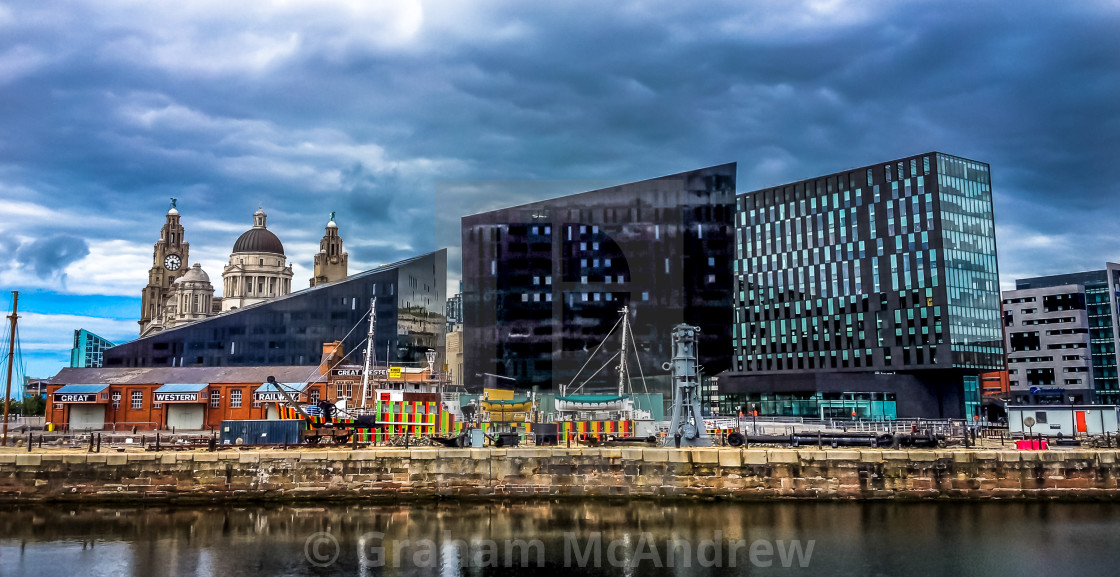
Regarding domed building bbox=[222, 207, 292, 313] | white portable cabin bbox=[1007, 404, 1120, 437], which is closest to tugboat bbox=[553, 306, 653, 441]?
white portable cabin bbox=[1007, 404, 1120, 437]

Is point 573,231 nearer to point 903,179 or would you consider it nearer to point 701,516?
point 701,516

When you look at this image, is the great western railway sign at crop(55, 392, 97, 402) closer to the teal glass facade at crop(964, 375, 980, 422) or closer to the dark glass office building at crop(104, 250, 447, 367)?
the dark glass office building at crop(104, 250, 447, 367)

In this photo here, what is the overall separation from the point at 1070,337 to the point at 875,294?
43.3 meters

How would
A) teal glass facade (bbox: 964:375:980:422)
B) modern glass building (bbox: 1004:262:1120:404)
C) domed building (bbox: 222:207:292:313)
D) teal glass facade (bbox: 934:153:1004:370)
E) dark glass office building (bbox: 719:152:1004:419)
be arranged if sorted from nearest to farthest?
teal glass facade (bbox: 964:375:980:422) < teal glass facade (bbox: 934:153:1004:370) < dark glass office building (bbox: 719:152:1004:419) < modern glass building (bbox: 1004:262:1120:404) < domed building (bbox: 222:207:292:313)

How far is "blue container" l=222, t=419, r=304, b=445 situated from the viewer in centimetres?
4384

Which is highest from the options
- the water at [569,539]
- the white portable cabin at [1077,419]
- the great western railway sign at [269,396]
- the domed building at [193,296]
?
the domed building at [193,296]

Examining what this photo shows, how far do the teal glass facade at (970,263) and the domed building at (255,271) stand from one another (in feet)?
418

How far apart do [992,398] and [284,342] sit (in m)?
80.9

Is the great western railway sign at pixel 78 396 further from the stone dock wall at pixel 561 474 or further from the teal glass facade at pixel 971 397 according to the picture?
the teal glass facade at pixel 971 397

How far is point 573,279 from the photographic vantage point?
70.2m

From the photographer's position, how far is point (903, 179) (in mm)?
99938

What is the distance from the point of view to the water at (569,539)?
1036 inches

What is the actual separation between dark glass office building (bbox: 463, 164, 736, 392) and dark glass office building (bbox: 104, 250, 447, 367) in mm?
17575

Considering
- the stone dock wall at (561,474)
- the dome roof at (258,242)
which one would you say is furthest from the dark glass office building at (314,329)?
the dome roof at (258,242)
